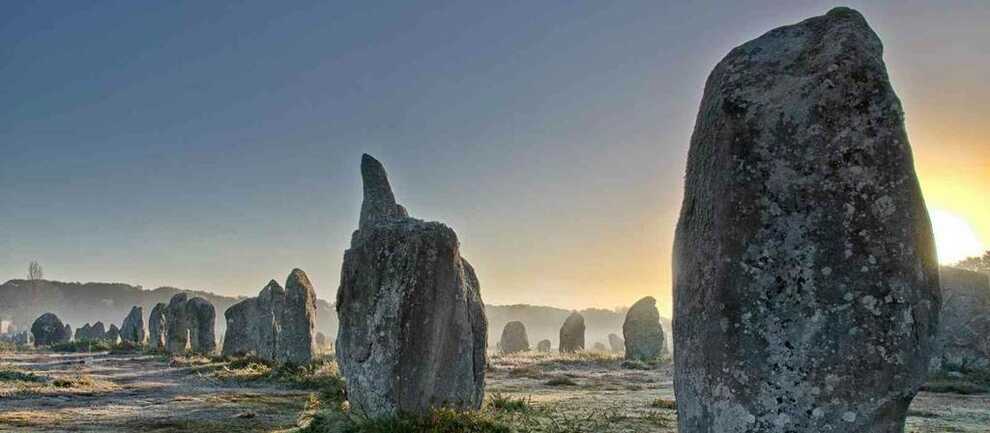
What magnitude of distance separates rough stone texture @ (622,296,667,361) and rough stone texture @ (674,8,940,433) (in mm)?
27393

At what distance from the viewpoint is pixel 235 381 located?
828 inches

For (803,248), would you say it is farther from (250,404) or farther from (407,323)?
(250,404)

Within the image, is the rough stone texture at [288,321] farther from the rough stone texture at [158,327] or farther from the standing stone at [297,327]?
the rough stone texture at [158,327]

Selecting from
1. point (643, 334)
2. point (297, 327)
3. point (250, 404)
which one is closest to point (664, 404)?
Result: point (250, 404)

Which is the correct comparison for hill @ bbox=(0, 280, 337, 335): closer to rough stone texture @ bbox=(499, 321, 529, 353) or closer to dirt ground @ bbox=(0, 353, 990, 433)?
rough stone texture @ bbox=(499, 321, 529, 353)

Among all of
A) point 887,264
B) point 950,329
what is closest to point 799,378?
point 887,264

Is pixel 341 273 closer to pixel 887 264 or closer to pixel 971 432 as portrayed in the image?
pixel 887 264

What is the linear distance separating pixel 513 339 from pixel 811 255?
45.5 meters

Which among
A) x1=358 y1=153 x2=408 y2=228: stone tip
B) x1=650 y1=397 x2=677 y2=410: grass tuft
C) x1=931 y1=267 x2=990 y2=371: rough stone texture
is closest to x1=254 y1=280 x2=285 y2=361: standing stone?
x1=358 y1=153 x2=408 y2=228: stone tip

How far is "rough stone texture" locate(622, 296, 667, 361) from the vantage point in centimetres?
3189

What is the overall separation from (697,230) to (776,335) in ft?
3.09

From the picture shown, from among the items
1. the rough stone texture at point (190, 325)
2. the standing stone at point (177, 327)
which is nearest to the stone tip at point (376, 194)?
the rough stone texture at point (190, 325)

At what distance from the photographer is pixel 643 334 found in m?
32.2

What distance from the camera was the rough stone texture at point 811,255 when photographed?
4656mm
